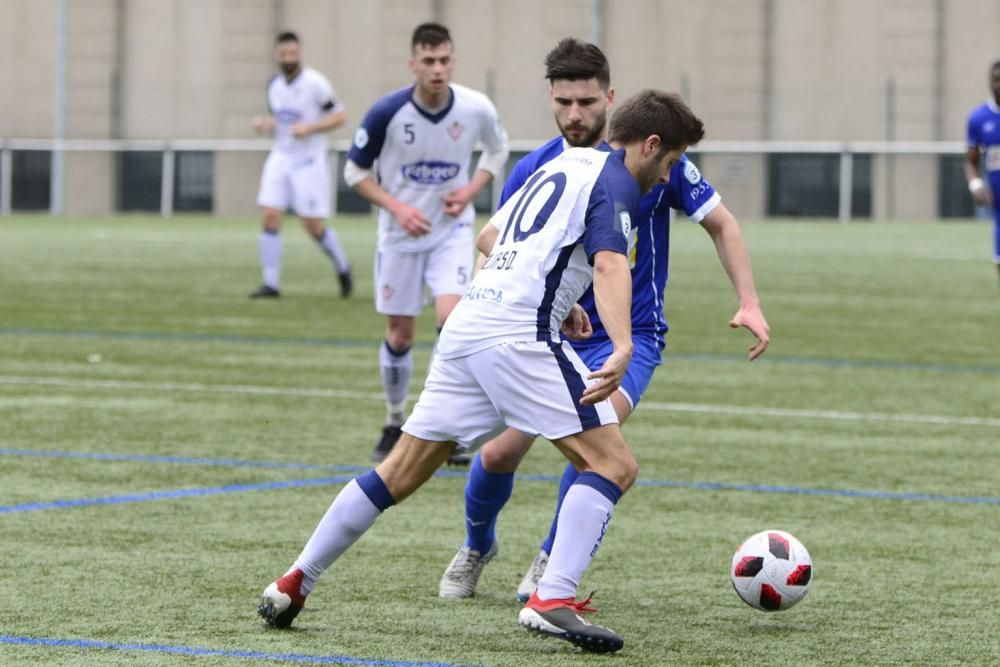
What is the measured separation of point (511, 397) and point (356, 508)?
58 cm

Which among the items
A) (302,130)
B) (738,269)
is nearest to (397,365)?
(738,269)

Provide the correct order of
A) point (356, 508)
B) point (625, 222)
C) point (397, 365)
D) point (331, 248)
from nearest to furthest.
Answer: point (625, 222) < point (356, 508) < point (397, 365) < point (331, 248)

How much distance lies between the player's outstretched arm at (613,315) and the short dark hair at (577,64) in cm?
97

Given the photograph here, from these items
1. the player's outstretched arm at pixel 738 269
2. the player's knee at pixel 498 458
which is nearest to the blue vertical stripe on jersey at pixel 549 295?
the player's outstretched arm at pixel 738 269

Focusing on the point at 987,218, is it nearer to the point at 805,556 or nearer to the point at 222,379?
the point at 222,379

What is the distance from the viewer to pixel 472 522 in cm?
619

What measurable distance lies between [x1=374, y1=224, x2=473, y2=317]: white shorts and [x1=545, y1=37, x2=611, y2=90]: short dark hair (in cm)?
355

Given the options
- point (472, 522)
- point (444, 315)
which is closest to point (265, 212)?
point (444, 315)

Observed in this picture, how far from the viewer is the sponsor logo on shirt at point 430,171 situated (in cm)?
972

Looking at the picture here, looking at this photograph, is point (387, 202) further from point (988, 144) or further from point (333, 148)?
point (333, 148)

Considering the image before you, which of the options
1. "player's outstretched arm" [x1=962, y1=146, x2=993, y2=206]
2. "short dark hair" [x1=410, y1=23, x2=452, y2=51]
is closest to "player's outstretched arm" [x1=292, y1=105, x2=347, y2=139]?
"player's outstretched arm" [x1=962, y1=146, x2=993, y2=206]

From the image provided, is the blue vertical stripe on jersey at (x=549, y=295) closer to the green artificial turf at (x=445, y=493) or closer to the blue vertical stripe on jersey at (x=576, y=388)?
the blue vertical stripe on jersey at (x=576, y=388)

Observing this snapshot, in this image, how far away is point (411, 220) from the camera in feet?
30.0

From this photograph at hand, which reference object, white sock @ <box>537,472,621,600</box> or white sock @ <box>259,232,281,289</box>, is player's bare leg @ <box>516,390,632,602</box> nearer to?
white sock @ <box>537,472,621,600</box>
